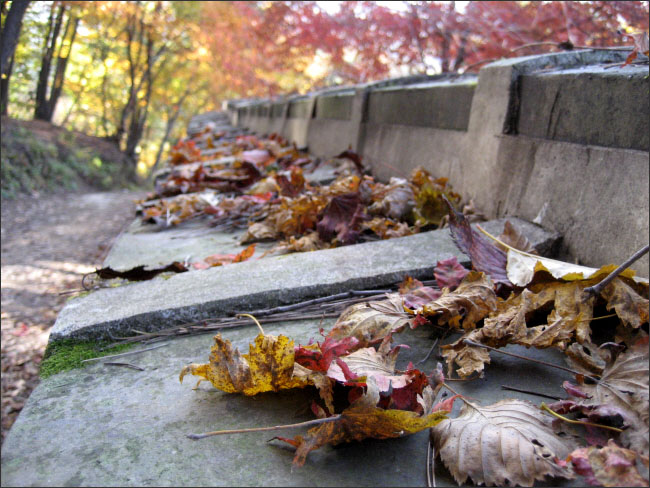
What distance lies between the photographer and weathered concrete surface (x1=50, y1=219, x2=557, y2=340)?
1.50m

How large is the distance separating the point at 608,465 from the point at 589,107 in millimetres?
1267

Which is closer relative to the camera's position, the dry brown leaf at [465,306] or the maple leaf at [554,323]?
the maple leaf at [554,323]

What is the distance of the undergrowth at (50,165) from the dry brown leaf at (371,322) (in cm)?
906

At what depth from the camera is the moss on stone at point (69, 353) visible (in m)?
1.28

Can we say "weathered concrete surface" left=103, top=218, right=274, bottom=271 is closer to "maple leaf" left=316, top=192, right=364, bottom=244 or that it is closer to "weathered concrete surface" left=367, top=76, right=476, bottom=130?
"maple leaf" left=316, top=192, right=364, bottom=244

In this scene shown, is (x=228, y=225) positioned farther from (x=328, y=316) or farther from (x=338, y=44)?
(x=338, y=44)

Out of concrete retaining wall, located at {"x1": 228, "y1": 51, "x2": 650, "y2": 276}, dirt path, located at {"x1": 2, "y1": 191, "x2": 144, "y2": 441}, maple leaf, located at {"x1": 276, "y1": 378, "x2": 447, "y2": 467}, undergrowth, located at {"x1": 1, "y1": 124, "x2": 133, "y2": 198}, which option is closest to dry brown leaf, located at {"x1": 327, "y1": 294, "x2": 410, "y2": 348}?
maple leaf, located at {"x1": 276, "y1": 378, "x2": 447, "y2": 467}

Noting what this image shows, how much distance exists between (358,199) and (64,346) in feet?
4.50

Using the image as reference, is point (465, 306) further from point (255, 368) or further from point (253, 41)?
point (253, 41)

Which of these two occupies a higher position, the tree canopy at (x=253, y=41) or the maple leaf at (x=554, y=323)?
the tree canopy at (x=253, y=41)

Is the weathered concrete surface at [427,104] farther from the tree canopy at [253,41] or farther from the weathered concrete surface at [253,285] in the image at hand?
the weathered concrete surface at [253,285]

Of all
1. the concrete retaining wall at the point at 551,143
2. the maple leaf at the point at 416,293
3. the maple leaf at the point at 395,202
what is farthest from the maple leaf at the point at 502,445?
the maple leaf at the point at 395,202

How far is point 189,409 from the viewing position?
3.51 feet

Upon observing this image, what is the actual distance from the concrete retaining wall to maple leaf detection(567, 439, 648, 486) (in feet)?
2.83
